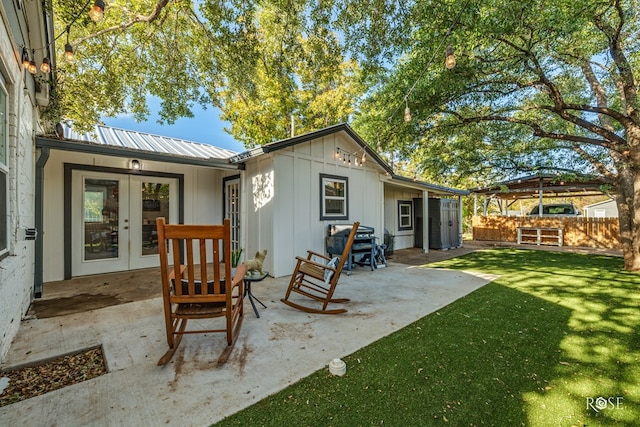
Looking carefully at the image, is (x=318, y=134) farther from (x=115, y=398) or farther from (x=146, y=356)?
(x=115, y=398)

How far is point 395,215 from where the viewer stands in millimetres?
10195

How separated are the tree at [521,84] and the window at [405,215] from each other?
2.03 meters

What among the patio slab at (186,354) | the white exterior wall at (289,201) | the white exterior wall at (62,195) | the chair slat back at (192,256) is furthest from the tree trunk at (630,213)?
the white exterior wall at (62,195)

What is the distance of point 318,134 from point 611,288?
615cm

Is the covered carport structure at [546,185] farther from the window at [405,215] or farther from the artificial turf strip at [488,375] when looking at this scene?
the artificial turf strip at [488,375]

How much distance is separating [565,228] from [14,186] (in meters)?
16.1

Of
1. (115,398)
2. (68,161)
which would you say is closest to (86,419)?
(115,398)

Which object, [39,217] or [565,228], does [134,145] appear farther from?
[565,228]

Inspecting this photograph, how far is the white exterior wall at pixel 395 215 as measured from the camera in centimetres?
991

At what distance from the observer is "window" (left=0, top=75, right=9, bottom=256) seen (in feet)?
7.68

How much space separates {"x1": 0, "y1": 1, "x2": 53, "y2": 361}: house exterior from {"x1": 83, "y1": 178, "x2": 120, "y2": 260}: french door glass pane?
5.69 ft

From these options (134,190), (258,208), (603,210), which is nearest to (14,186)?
(134,190)

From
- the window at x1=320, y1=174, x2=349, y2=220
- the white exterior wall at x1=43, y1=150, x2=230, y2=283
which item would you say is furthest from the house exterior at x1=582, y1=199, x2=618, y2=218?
the white exterior wall at x1=43, y1=150, x2=230, y2=283

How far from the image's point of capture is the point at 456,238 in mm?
10719
